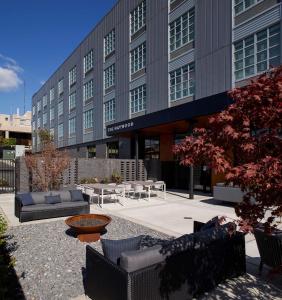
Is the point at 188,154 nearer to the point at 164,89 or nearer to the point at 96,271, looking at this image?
the point at 96,271

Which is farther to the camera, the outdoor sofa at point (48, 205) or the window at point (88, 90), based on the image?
the window at point (88, 90)

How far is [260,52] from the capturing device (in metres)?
15.5

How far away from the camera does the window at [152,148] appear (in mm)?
24562

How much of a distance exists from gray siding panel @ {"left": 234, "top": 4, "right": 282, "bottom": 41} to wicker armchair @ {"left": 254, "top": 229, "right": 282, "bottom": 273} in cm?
1307

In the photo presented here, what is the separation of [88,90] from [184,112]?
23207 mm

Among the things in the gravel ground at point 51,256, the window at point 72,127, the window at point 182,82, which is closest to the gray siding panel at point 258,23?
the window at point 182,82

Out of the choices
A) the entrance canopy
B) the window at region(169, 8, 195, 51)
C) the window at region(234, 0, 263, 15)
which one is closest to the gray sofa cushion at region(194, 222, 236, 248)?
the entrance canopy

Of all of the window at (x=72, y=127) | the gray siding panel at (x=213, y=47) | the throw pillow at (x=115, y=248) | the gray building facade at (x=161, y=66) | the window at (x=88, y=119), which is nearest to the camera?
the throw pillow at (x=115, y=248)

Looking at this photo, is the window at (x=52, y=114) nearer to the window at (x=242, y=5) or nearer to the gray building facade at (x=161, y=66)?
the gray building facade at (x=161, y=66)

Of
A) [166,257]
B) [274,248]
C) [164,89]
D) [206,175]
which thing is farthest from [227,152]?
[164,89]

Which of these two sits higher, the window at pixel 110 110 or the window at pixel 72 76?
the window at pixel 72 76

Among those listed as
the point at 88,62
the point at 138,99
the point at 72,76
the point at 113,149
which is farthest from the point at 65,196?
the point at 72,76

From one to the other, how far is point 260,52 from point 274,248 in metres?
13.1

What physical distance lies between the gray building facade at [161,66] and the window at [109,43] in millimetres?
104
